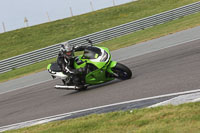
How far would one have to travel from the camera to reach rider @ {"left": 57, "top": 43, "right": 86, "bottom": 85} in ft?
37.3

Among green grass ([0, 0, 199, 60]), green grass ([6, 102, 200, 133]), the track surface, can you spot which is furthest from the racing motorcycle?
green grass ([0, 0, 199, 60])

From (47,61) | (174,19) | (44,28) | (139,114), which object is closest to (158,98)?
(139,114)

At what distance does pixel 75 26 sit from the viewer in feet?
123

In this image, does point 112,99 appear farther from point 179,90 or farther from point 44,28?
point 44,28

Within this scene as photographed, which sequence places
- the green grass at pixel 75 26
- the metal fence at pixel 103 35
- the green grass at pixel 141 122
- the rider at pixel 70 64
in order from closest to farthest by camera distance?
1. the green grass at pixel 141 122
2. the rider at pixel 70 64
3. the metal fence at pixel 103 35
4. the green grass at pixel 75 26

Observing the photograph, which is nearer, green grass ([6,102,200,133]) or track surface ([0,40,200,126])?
green grass ([6,102,200,133])

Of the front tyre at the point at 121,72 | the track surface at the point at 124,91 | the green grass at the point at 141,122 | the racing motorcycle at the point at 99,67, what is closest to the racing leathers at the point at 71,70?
the racing motorcycle at the point at 99,67

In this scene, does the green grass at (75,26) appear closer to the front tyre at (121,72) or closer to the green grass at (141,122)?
the front tyre at (121,72)

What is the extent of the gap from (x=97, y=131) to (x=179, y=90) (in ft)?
8.09

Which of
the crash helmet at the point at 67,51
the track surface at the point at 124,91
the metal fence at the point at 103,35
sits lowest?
the metal fence at the point at 103,35

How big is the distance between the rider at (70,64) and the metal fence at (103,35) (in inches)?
538

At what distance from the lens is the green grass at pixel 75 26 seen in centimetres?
3406

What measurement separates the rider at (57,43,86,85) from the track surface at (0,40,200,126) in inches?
17.4

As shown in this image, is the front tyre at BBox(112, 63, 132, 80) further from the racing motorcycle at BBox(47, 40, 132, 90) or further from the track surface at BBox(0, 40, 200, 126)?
the track surface at BBox(0, 40, 200, 126)
